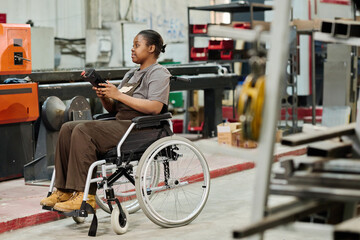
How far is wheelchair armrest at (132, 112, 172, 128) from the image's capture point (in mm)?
5332

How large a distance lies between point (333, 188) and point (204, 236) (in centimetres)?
274

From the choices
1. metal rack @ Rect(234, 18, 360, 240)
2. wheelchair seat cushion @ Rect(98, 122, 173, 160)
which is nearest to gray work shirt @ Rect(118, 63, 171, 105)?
wheelchair seat cushion @ Rect(98, 122, 173, 160)

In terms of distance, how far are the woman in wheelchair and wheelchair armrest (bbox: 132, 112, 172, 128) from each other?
0.23 feet

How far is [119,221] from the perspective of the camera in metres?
5.38

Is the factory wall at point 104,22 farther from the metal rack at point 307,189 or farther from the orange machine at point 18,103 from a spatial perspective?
the metal rack at point 307,189

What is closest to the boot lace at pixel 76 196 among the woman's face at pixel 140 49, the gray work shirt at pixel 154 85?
the gray work shirt at pixel 154 85

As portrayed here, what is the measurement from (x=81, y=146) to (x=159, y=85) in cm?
80

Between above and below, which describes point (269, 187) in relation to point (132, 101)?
below

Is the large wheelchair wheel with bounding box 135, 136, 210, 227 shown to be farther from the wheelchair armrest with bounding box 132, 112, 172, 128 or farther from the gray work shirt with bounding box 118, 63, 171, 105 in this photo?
the gray work shirt with bounding box 118, 63, 171, 105

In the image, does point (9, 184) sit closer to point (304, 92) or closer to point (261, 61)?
point (261, 61)

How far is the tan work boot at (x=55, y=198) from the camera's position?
5371 mm

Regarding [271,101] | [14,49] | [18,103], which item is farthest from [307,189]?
[14,49]

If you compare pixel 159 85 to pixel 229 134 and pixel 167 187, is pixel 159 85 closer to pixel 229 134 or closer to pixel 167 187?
pixel 167 187

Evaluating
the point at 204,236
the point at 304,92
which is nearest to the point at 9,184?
the point at 204,236
